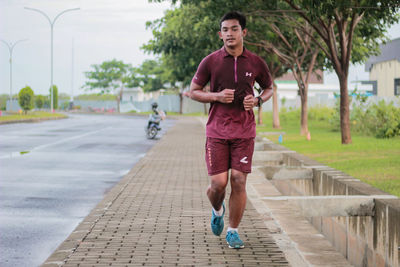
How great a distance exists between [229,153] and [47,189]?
548cm

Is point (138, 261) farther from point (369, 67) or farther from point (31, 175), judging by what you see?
point (369, 67)

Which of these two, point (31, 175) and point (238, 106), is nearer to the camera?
point (238, 106)

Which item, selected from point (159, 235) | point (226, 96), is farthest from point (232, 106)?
point (159, 235)

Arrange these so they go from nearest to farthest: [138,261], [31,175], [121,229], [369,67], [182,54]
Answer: [138,261]
[121,229]
[31,175]
[182,54]
[369,67]

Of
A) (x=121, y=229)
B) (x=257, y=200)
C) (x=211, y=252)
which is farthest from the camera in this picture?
(x=257, y=200)

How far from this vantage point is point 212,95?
5.43 m

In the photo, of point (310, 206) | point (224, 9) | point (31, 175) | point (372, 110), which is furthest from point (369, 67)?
point (310, 206)

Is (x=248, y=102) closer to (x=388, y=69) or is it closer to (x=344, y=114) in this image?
(x=344, y=114)

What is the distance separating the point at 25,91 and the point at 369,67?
2875 cm

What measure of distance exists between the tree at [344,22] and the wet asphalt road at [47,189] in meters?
5.20

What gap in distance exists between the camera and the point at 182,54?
1224 inches

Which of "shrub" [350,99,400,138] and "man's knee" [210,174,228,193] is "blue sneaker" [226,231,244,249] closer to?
A: "man's knee" [210,174,228,193]

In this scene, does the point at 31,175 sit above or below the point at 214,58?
below

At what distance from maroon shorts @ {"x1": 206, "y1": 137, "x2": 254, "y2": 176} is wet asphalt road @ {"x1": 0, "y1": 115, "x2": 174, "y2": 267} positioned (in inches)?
72.0
